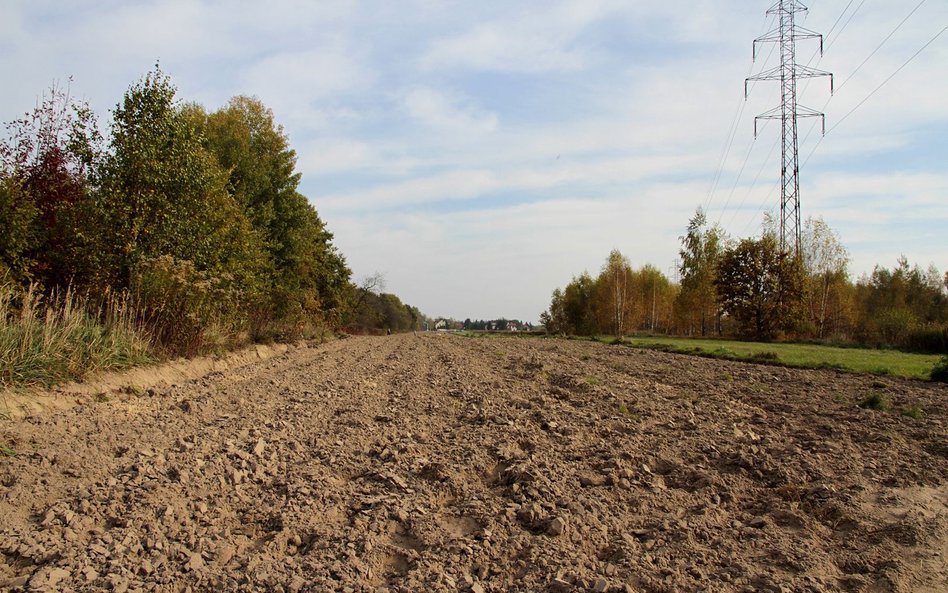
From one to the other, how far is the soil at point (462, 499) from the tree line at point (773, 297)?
27829mm

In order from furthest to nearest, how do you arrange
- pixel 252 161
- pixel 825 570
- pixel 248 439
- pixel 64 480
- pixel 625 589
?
pixel 252 161
pixel 248 439
pixel 64 480
pixel 825 570
pixel 625 589

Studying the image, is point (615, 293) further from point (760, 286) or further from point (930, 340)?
point (930, 340)

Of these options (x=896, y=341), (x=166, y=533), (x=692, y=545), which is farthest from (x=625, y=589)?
(x=896, y=341)

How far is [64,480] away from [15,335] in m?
4.16

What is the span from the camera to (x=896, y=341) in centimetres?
3406

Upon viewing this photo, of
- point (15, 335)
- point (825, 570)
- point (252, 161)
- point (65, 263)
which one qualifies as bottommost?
point (825, 570)

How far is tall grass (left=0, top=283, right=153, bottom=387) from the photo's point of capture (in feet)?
26.6

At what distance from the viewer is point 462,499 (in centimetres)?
534

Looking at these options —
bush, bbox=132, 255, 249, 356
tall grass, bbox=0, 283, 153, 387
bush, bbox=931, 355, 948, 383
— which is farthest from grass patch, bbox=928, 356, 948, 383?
tall grass, bbox=0, 283, 153, 387

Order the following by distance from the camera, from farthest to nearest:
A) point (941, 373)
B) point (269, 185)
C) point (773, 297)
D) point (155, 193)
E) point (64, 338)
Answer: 1. point (773, 297)
2. point (269, 185)
3. point (941, 373)
4. point (155, 193)
5. point (64, 338)

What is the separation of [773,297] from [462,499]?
144 ft

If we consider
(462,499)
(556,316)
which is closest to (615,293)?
(556,316)

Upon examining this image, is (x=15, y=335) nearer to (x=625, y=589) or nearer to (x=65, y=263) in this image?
(x=65, y=263)

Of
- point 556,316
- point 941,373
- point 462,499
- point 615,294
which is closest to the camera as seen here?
point 462,499
